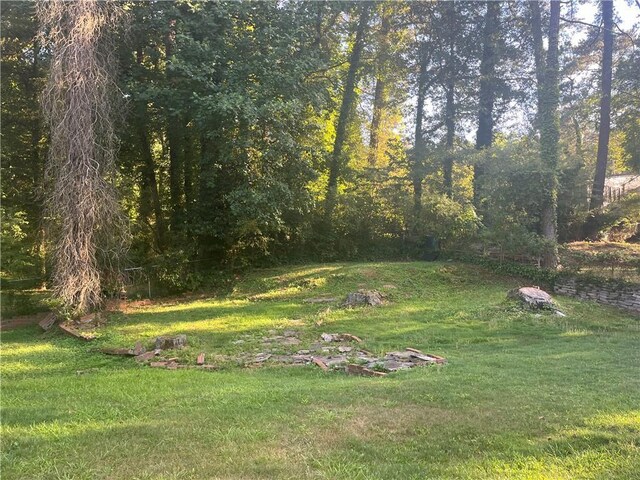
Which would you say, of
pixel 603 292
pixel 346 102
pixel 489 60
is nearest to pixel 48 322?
pixel 603 292

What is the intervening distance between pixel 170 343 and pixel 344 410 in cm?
531

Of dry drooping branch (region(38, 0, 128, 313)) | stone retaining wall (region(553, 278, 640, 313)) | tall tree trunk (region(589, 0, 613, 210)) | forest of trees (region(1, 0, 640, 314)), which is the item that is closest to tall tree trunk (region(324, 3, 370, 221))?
forest of trees (region(1, 0, 640, 314))

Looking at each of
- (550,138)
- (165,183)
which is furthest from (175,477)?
(550,138)

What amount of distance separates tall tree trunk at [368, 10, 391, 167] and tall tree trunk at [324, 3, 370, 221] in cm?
112

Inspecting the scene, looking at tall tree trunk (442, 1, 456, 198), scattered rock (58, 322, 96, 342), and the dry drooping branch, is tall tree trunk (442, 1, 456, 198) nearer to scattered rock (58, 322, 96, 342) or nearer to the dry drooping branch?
the dry drooping branch

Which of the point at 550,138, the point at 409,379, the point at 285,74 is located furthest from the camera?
the point at 550,138

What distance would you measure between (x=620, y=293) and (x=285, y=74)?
38.4 ft

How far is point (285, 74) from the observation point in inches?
587

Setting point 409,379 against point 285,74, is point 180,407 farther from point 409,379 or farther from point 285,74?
point 285,74

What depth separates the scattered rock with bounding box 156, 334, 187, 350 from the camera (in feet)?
30.6

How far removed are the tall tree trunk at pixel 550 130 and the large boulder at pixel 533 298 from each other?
560 centimetres

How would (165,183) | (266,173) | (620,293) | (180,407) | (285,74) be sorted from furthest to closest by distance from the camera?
(165,183), (266,173), (285,74), (620,293), (180,407)

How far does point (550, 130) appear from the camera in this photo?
723 inches

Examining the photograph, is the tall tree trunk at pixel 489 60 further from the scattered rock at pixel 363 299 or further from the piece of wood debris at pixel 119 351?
the piece of wood debris at pixel 119 351
